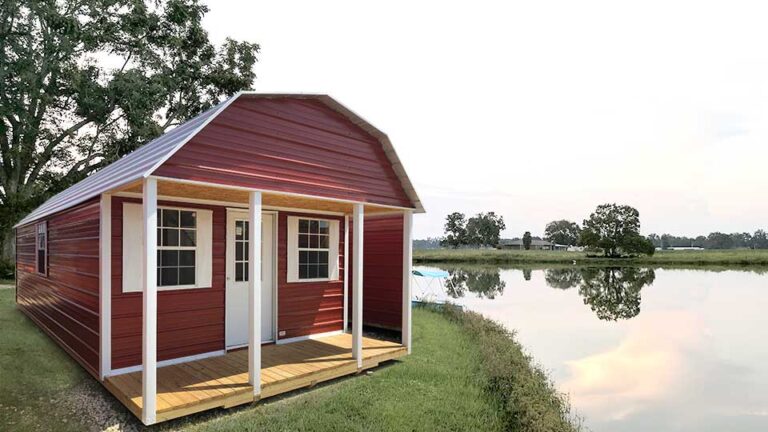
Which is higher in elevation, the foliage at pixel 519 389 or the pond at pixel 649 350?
the foliage at pixel 519 389

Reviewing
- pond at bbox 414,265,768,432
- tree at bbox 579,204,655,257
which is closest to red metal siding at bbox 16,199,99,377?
pond at bbox 414,265,768,432

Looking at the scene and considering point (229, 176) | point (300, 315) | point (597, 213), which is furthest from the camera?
point (597, 213)

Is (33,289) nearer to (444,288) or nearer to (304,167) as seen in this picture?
(304,167)

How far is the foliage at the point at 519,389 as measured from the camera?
196 inches

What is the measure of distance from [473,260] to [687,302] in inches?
1090

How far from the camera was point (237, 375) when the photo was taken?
5211 millimetres

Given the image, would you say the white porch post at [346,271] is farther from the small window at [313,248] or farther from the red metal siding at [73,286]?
the red metal siding at [73,286]

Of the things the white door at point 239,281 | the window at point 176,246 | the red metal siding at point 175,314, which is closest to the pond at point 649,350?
the white door at point 239,281

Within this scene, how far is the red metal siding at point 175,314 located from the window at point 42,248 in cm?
410

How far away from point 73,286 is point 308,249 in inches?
141

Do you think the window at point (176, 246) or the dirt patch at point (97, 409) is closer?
the dirt patch at point (97, 409)

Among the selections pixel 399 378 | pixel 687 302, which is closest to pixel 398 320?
pixel 399 378

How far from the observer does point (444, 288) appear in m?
23.1

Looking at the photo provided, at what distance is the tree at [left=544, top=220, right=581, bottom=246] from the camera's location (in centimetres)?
10162
